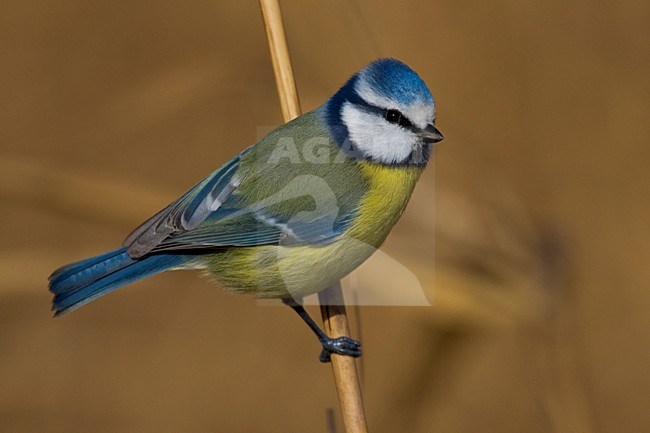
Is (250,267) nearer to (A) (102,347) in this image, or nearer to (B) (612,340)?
(A) (102,347)

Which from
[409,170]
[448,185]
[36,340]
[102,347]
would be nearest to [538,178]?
[448,185]

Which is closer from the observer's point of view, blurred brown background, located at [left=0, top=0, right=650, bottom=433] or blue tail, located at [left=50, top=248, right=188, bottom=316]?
blue tail, located at [left=50, top=248, right=188, bottom=316]

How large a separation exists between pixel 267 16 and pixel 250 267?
78cm

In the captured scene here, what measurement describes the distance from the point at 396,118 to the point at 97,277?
1.04m

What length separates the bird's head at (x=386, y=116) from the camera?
8.21 ft

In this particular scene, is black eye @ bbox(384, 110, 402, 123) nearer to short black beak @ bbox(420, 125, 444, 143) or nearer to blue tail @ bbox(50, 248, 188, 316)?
short black beak @ bbox(420, 125, 444, 143)

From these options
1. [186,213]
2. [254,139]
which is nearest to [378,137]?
[186,213]

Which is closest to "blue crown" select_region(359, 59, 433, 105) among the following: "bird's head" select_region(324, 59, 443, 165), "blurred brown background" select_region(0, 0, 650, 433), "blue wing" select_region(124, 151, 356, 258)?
"bird's head" select_region(324, 59, 443, 165)

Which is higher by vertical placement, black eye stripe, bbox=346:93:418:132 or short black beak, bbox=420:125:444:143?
black eye stripe, bbox=346:93:418:132

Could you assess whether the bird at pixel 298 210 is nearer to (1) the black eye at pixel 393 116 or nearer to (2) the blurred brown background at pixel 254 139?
(1) the black eye at pixel 393 116

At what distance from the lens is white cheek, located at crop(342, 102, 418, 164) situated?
2.59 m

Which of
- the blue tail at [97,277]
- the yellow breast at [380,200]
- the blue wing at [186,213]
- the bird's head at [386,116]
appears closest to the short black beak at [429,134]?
the bird's head at [386,116]

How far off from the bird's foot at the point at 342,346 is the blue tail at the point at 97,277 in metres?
0.57

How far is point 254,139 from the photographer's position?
4.00m
